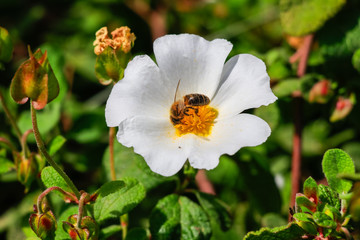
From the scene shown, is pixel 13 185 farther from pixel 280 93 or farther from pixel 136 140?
pixel 280 93

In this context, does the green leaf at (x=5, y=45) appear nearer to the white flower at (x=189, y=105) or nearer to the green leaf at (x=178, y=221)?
the white flower at (x=189, y=105)

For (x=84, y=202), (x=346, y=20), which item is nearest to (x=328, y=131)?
(x=346, y=20)

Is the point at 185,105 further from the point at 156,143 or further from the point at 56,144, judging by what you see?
the point at 56,144

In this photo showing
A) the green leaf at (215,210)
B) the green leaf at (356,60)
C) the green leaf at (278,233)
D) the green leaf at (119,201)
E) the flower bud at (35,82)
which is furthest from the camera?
the green leaf at (356,60)

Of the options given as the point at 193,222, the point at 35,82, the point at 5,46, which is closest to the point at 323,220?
the point at 193,222

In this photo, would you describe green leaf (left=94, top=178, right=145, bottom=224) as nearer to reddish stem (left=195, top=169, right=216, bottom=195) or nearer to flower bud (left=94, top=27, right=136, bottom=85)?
flower bud (left=94, top=27, right=136, bottom=85)

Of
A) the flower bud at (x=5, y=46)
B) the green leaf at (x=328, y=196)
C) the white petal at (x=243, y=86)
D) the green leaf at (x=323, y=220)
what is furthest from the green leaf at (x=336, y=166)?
the flower bud at (x=5, y=46)

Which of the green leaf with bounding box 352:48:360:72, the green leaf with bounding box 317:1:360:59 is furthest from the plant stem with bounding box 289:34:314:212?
the green leaf with bounding box 352:48:360:72
